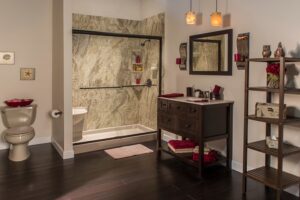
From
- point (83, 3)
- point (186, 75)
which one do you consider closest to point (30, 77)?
point (83, 3)

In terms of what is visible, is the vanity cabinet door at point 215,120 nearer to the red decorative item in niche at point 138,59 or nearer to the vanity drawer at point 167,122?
the vanity drawer at point 167,122

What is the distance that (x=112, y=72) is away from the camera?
531 centimetres

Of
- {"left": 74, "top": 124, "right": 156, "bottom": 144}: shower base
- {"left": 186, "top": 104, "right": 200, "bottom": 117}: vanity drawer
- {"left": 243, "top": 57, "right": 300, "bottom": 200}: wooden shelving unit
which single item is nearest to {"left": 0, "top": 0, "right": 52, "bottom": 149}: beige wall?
{"left": 74, "top": 124, "right": 156, "bottom": 144}: shower base

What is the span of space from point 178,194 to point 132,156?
1.25 m

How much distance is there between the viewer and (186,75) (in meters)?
4.07

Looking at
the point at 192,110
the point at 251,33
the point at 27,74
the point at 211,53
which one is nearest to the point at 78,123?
the point at 27,74

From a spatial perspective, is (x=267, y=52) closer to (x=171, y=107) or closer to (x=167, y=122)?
(x=171, y=107)

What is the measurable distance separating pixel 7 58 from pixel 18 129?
1.18 metres

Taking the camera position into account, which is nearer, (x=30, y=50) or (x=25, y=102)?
(x=25, y=102)

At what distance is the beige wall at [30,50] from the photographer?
4.06 meters

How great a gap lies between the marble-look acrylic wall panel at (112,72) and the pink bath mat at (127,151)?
0.92 meters

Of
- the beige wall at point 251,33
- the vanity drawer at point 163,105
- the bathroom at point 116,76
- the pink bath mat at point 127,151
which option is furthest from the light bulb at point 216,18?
the pink bath mat at point 127,151

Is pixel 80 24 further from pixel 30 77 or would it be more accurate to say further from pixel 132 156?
pixel 132 156

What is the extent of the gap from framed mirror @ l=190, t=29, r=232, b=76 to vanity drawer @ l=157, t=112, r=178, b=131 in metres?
0.78
